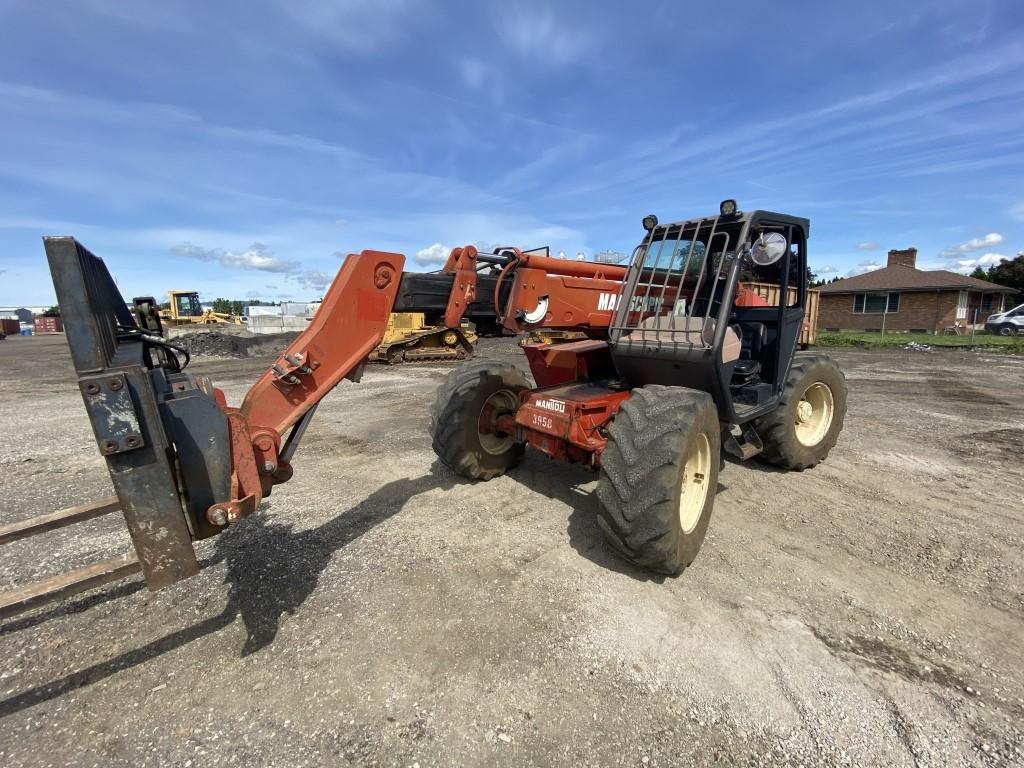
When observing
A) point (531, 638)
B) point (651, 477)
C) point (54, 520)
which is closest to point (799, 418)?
point (651, 477)

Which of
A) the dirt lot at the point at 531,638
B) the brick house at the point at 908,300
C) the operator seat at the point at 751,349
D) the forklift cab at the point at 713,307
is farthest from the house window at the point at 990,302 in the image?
the forklift cab at the point at 713,307

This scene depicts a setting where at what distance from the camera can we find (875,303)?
32062 mm

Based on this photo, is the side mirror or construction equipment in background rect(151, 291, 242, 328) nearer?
the side mirror

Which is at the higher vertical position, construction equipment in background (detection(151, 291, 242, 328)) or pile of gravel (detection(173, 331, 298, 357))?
construction equipment in background (detection(151, 291, 242, 328))

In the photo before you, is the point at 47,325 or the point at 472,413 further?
the point at 47,325

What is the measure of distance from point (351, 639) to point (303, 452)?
4152 millimetres

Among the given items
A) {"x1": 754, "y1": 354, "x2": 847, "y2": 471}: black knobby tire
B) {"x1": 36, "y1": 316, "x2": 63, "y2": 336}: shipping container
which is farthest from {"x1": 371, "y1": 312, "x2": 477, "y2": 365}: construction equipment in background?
{"x1": 36, "y1": 316, "x2": 63, "y2": 336}: shipping container

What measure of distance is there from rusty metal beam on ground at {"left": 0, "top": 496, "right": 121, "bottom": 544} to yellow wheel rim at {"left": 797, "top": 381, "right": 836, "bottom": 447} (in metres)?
6.22

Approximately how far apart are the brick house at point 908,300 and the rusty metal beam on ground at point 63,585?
117ft

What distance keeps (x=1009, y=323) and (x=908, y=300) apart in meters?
5.04

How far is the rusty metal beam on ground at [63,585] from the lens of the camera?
2.05 meters

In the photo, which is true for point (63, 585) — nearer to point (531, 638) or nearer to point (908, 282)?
point (531, 638)

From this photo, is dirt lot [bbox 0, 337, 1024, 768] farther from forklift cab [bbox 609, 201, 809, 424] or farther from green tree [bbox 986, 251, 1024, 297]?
green tree [bbox 986, 251, 1024, 297]

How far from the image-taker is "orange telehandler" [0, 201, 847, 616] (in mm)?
2143
